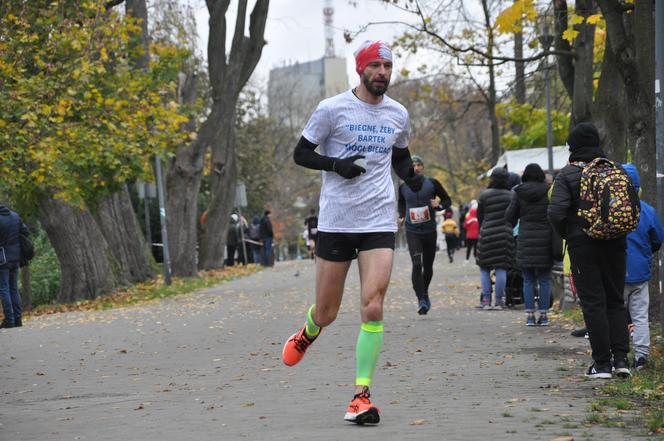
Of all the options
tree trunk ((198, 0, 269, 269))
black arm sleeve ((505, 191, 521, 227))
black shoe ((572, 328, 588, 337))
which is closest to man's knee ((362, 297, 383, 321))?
black shoe ((572, 328, 588, 337))

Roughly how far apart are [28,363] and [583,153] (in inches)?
243

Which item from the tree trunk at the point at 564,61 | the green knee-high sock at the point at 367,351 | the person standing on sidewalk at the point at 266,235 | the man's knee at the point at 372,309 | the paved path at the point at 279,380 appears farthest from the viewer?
A: the person standing on sidewalk at the point at 266,235

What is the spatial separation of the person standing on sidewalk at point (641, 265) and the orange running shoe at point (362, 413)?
11.4 ft

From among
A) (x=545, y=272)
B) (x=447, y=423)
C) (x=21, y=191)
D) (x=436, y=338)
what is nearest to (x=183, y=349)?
(x=436, y=338)

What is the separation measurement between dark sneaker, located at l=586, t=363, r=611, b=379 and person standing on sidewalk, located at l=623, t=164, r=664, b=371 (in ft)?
1.74

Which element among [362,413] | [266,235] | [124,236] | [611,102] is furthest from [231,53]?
[362,413]

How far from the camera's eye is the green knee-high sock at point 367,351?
7.36 m

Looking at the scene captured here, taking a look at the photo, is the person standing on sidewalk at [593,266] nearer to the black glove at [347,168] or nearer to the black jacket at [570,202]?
the black jacket at [570,202]

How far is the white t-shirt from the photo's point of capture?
7.58 m

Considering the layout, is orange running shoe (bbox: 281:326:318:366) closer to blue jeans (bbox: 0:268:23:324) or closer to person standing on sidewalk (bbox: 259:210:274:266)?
blue jeans (bbox: 0:268:23:324)

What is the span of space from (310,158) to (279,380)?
2.94m

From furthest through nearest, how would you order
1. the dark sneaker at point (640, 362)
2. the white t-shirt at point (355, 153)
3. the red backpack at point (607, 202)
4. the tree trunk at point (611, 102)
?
the tree trunk at point (611, 102), the dark sneaker at point (640, 362), the red backpack at point (607, 202), the white t-shirt at point (355, 153)

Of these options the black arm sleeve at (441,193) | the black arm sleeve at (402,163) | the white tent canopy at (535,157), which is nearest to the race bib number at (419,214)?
the black arm sleeve at (441,193)

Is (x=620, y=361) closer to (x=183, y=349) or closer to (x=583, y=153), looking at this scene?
(x=583, y=153)
